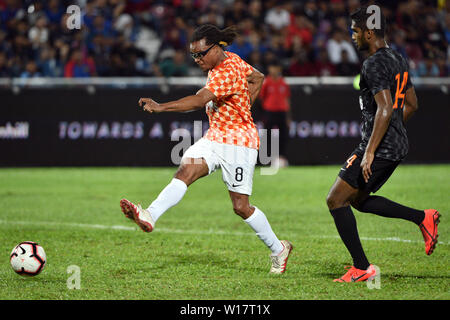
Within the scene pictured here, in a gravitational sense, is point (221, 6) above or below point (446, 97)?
above

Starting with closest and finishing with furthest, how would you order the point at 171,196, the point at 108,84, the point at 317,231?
the point at 171,196, the point at 317,231, the point at 108,84

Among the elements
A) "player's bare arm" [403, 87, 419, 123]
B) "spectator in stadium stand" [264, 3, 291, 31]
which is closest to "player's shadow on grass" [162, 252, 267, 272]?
"player's bare arm" [403, 87, 419, 123]

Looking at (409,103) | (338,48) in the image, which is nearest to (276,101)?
(338,48)

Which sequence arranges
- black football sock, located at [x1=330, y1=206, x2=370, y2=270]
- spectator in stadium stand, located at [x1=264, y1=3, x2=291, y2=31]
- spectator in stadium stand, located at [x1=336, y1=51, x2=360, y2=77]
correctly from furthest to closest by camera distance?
spectator in stadium stand, located at [x1=264, y1=3, x2=291, y2=31] → spectator in stadium stand, located at [x1=336, y1=51, x2=360, y2=77] → black football sock, located at [x1=330, y1=206, x2=370, y2=270]

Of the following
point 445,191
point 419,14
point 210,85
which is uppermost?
point 419,14

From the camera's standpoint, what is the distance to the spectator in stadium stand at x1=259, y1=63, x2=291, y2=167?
1722 cm

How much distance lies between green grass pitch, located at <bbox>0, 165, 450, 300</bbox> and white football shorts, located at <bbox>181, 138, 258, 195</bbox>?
824 mm

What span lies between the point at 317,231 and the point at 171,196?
Answer: 3.45 m

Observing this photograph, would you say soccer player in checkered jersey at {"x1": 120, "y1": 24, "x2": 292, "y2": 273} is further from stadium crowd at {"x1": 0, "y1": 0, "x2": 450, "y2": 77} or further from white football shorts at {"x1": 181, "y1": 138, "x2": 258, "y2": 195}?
stadium crowd at {"x1": 0, "y1": 0, "x2": 450, "y2": 77}

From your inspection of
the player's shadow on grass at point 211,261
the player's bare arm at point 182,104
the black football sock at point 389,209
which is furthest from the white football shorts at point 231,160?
the black football sock at point 389,209
